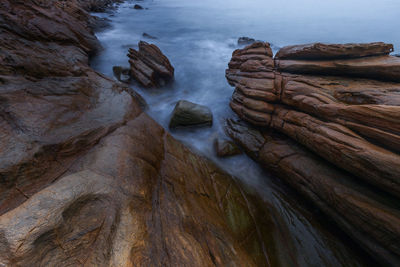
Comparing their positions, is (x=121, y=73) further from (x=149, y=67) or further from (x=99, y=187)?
(x=99, y=187)

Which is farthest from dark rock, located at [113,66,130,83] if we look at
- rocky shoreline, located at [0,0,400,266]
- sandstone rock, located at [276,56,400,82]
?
sandstone rock, located at [276,56,400,82]

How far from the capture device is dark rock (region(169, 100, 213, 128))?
6600 mm

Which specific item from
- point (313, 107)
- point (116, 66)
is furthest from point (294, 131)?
point (116, 66)

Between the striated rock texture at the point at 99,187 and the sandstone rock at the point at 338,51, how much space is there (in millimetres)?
5471

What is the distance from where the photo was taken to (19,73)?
162 inches

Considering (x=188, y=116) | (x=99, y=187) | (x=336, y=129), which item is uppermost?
(x=336, y=129)

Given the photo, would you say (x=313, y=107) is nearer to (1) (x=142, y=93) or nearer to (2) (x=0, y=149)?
(2) (x=0, y=149)

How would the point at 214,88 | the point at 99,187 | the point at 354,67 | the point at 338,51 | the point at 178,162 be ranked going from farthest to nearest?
the point at 214,88 < the point at 338,51 < the point at 354,67 < the point at 178,162 < the point at 99,187

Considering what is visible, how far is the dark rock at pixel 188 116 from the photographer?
21.7 ft

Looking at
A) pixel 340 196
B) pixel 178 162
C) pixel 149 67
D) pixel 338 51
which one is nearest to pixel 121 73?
pixel 149 67

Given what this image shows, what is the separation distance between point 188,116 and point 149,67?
4262 millimetres

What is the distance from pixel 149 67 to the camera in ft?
28.6

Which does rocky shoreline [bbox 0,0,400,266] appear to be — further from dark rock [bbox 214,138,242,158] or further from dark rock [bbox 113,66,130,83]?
dark rock [bbox 113,66,130,83]

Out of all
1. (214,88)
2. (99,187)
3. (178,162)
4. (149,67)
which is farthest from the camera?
(214,88)
